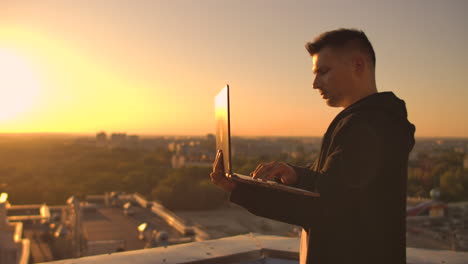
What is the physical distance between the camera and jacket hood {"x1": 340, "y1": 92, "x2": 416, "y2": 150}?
1273 mm

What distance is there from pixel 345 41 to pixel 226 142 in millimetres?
509

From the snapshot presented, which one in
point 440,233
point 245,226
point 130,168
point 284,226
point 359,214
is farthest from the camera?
point 130,168

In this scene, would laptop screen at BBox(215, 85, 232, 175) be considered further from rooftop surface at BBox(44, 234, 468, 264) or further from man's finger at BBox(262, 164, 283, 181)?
rooftop surface at BBox(44, 234, 468, 264)

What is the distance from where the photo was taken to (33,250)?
15273 mm

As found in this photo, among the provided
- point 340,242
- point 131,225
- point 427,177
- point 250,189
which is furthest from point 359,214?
point 427,177

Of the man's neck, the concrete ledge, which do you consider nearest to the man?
the man's neck

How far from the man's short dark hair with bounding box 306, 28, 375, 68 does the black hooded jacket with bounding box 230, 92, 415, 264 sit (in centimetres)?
18

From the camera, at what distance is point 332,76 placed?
1.40 m

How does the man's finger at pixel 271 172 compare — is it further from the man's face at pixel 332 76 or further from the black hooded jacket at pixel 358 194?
the man's face at pixel 332 76

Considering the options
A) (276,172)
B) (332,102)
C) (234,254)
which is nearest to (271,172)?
(276,172)

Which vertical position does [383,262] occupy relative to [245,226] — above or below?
above

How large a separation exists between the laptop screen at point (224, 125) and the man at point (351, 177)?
8 centimetres

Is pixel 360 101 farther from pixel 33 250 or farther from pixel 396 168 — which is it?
pixel 33 250

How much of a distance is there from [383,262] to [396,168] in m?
0.28
